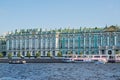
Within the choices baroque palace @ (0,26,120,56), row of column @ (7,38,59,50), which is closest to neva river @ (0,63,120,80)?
baroque palace @ (0,26,120,56)

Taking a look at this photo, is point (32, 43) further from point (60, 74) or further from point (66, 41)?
point (60, 74)

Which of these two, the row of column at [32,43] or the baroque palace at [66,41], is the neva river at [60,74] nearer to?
the baroque palace at [66,41]

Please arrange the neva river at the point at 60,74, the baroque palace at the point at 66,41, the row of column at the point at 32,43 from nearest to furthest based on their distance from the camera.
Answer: the neva river at the point at 60,74 < the baroque palace at the point at 66,41 < the row of column at the point at 32,43

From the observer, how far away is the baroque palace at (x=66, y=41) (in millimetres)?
133250

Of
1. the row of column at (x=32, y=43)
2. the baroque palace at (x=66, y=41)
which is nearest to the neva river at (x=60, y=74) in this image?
the baroque palace at (x=66, y=41)

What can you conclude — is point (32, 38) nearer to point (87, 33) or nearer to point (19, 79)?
point (87, 33)

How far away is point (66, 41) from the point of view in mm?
138750

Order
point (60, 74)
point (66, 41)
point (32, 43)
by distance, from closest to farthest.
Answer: point (60, 74) → point (66, 41) → point (32, 43)

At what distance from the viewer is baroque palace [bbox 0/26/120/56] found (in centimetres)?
13325

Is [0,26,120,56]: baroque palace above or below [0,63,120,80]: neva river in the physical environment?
above

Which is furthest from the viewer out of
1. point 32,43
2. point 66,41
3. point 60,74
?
point 32,43

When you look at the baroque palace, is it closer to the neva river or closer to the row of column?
the row of column

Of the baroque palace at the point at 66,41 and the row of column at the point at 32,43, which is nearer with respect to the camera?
the baroque palace at the point at 66,41

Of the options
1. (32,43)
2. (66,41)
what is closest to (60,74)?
(66,41)
